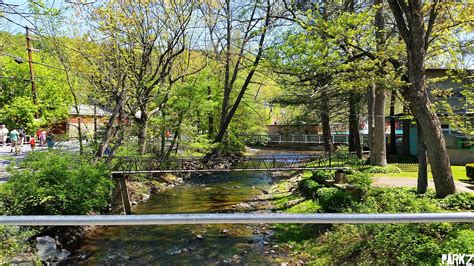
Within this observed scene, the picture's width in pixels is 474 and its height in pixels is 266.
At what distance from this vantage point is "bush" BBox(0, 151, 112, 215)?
989 centimetres

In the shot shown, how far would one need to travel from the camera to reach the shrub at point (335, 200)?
35.2 feet

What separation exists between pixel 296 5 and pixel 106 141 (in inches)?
401

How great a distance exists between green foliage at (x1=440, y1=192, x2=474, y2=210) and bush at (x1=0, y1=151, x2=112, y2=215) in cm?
1028

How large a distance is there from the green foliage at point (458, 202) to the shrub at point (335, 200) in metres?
2.60

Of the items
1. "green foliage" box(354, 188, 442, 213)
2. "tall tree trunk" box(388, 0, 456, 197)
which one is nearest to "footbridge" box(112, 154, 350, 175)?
"green foliage" box(354, 188, 442, 213)

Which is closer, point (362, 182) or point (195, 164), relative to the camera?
point (362, 182)

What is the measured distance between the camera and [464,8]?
8812mm

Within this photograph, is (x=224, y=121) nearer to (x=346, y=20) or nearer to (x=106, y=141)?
(x=106, y=141)

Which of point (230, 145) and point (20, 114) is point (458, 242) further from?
point (20, 114)

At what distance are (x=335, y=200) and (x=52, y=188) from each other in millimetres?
8784

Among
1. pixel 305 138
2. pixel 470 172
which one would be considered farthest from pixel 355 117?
pixel 305 138

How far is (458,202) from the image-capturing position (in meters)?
8.52

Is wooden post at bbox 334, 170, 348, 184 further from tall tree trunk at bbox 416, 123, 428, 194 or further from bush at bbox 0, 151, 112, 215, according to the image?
bush at bbox 0, 151, 112, 215

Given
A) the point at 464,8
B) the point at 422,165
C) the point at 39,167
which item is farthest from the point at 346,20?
the point at 39,167
